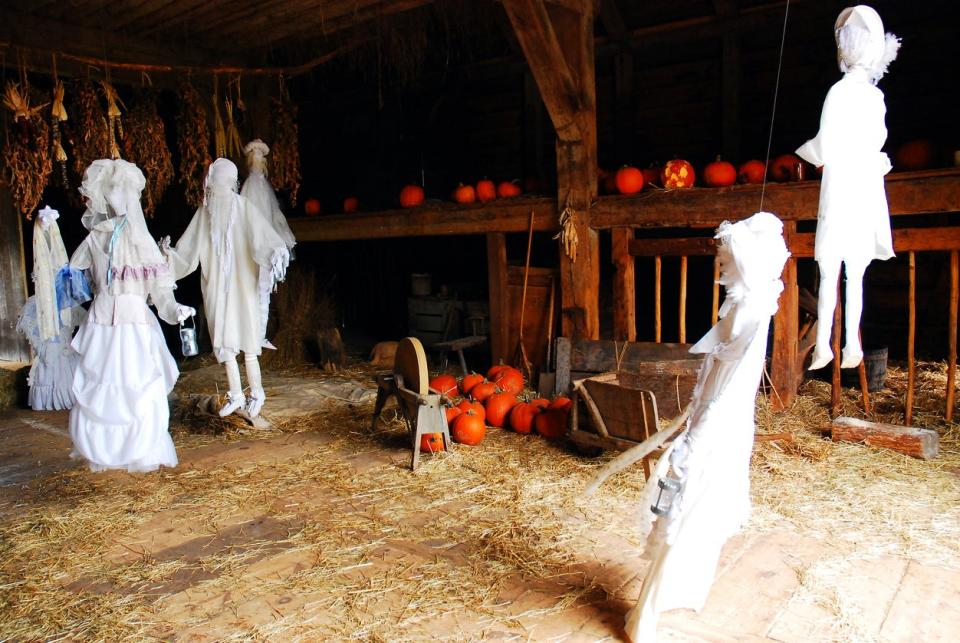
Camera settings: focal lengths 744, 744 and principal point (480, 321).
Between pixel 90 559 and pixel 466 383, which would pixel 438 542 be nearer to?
pixel 90 559

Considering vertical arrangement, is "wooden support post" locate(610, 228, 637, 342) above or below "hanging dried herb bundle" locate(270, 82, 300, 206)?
below

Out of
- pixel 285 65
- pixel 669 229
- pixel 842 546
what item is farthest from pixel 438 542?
pixel 285 65

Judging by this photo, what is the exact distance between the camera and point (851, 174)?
2.57 metres

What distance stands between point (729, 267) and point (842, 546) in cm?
184

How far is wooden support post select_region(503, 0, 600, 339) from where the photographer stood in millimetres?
5652

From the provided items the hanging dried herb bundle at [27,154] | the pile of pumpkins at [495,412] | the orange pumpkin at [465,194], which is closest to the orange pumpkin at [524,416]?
the pile of pumpkins at [495,412]

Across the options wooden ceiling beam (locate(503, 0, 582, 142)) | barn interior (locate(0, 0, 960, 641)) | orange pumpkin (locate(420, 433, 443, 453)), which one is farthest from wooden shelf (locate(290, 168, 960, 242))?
orange pumpkin (locate(420, 433, 443, 453))

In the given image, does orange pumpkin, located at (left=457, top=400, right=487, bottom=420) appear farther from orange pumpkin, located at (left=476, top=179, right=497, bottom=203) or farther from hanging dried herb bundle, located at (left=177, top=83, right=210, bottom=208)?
hanging dried herb bundle, located at (left=177, top=83, right=210, bottom=208)

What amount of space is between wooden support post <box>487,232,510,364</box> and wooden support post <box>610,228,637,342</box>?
4.00ft

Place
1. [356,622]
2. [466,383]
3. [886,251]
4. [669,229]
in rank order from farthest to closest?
1. [669,229]
2. [466,383]
3. [356,622]
4. [886,251]

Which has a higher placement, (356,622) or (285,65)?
(285,65)

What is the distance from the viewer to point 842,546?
3703 millimetres

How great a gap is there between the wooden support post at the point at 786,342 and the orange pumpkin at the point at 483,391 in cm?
224

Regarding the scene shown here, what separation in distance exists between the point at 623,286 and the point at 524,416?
1.55 meters
